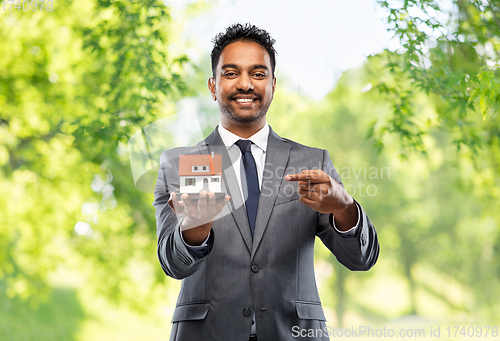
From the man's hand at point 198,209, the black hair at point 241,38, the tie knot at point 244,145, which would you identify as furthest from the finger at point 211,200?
the black hair at point 241,38

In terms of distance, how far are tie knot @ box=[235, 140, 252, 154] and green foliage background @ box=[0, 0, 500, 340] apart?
1.08 m

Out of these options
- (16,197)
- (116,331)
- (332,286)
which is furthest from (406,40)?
(116,331)

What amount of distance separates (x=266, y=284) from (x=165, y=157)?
0.95 metres

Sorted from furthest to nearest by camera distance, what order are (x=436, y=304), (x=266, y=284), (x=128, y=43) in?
(x=436, y=304)
(x=128, y=43)
(x=266, y=284)

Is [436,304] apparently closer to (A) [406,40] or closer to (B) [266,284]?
(A) [406,40]

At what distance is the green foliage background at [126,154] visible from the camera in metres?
5.41

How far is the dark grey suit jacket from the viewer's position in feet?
7.11

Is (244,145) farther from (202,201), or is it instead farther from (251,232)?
(202,201)

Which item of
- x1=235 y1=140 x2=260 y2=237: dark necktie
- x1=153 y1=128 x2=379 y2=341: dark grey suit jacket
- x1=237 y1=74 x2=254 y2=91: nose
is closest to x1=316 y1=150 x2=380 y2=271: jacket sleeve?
x1=153 y1=128 x2=379 y2=341: dark grey suit jacket

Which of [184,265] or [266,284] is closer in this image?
[184,265]

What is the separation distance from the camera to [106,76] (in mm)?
8039

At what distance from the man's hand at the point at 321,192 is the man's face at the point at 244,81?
0.77m

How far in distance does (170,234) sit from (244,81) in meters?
0.96

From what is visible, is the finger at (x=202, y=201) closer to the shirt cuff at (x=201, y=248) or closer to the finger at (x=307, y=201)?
the shirt cuff at (x=201, y=248)
